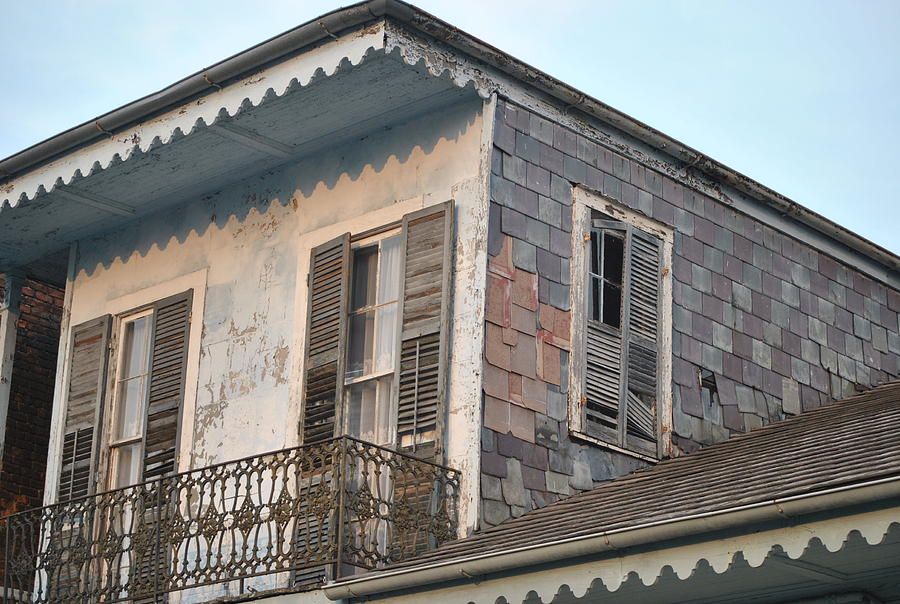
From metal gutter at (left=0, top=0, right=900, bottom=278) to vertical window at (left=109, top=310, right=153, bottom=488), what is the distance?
5.65 feet

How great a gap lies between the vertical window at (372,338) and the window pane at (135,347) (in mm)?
2552

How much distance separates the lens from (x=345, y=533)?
32.3 ft

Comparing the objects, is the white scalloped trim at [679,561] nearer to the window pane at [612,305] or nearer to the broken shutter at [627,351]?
the broken shutter at [627,351]

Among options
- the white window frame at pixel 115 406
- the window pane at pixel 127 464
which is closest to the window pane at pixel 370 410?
the white window frame at pixel 115 406

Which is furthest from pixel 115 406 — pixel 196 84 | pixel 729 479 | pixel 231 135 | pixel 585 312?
pixel 729 479

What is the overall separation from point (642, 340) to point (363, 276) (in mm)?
2136

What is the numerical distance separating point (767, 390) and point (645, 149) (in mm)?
2236

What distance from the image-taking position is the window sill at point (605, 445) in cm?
1071

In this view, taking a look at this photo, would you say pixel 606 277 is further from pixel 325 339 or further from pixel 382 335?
pixel 325 339

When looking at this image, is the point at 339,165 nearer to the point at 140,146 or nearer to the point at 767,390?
the point at 140,146

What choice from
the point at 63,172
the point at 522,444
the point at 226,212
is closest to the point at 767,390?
the point at 522,444

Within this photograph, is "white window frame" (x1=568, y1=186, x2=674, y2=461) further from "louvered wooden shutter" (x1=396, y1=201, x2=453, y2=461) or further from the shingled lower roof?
"louvered wooden shutter" (x1=396, y1=201, x2=453, y2=461)

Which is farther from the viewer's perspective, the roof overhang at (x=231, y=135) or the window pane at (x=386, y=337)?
the window pane at (x=386, y=337)

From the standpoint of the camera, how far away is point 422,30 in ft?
33.0
